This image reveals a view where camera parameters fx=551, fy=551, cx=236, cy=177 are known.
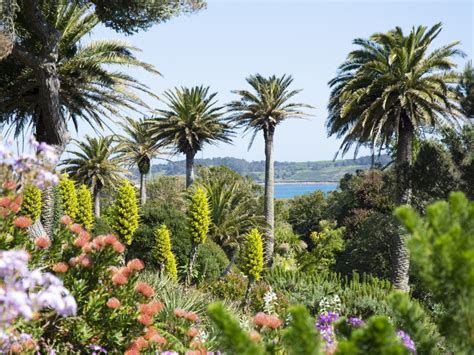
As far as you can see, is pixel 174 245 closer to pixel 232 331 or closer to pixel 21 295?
pixel 21 295

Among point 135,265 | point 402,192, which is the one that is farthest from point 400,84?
point 135,265

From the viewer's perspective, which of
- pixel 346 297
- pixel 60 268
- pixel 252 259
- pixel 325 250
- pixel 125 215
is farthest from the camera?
pixel 325 250

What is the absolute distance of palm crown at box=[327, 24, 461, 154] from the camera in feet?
55.9

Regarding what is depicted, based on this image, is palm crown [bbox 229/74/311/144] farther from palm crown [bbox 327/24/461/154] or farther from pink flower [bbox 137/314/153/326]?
pink flower [bbox 137/314/153/326]

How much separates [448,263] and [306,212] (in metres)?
46.0

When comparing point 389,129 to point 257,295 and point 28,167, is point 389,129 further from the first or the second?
point 28,167

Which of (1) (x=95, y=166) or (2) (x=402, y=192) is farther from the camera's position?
(1) (x=95, y=166)

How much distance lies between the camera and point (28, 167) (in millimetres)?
2389

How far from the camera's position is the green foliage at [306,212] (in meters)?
46.6

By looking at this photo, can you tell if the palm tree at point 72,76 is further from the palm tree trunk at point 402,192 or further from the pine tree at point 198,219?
Answer: the palm tree trunk at point 402,192

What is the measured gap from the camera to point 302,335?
1725mm

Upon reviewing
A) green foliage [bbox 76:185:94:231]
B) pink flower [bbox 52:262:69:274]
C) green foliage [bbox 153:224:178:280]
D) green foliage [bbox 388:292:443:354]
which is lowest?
green foliage [bbox 153:224:178:280]

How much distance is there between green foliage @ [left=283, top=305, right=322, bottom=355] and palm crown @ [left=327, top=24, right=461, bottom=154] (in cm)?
1555

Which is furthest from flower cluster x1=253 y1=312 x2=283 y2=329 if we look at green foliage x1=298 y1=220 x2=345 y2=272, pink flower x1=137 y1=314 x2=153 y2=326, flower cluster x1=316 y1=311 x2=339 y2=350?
green foliage x1=298 y1=220 x2=345 y2=272
